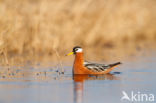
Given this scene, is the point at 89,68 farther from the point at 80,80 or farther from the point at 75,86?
the point at 75,86

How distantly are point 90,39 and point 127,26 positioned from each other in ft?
6.88

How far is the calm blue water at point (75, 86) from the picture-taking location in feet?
40.8

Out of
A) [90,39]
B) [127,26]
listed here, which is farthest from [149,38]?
[90,39]

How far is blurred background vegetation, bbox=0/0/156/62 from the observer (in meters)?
19.6

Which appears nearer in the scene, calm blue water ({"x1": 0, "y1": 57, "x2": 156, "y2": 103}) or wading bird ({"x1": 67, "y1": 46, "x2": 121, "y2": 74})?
calm blue water ({"x1": 0, "y1": 57, "x2": 156, "y2": 103})

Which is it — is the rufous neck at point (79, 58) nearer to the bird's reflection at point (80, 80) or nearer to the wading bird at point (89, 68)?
the wading bird at point (89, 68)

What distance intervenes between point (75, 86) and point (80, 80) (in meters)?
1.23

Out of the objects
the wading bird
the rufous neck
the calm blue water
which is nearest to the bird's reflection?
the calm blue water

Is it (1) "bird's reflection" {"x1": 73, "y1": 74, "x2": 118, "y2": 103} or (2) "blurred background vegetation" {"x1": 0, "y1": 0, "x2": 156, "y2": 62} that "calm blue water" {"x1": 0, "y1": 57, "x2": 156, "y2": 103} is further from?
(2) "blurred background vegetation" {"x1": 0, "y1": 0, "x2": 156, "y2": 62}

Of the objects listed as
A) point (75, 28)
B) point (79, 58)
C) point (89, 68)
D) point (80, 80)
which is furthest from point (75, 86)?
point (75, 28)

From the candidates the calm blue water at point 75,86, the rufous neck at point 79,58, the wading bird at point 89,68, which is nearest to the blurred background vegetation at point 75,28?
the rufous neck at point 79,58

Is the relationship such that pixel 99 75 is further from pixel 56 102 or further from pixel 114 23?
pixel 114 23

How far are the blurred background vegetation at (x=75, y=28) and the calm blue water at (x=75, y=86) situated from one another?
2.41m

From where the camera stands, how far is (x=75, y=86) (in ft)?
45.8
